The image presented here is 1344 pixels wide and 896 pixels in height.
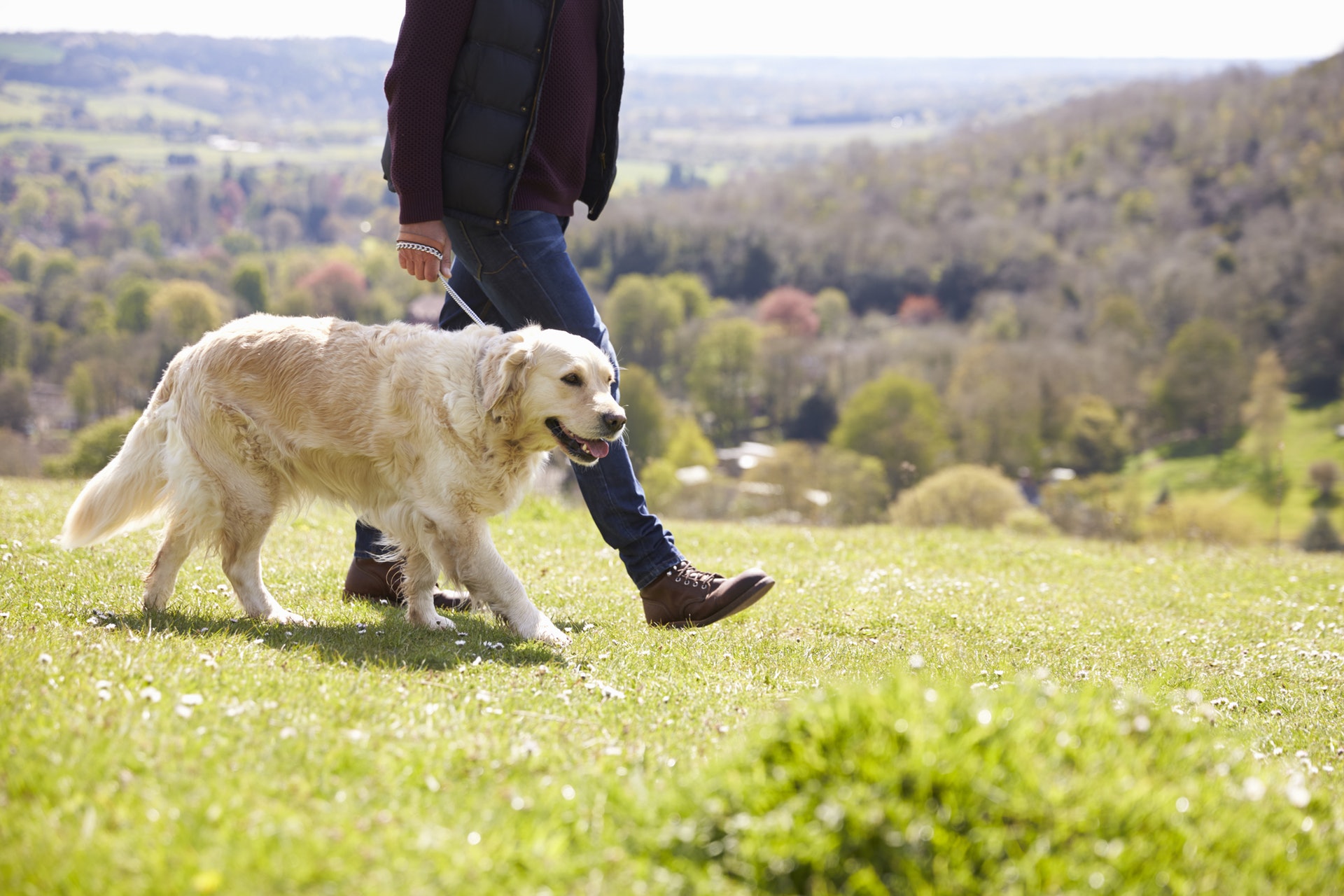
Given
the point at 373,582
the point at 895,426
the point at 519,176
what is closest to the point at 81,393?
the point at 895,426

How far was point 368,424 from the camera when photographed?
523cm

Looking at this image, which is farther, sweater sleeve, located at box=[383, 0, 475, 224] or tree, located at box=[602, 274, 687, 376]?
tree, located at box=[602, 274, 687, 376]

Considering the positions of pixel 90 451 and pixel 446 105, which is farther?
pixel 90 451

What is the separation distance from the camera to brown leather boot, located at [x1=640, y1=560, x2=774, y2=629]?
224 inches

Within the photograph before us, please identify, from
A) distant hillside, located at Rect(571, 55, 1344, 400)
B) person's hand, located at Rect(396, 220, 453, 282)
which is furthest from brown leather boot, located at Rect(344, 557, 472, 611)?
distant hillside, located at Rect(571, 55, 1344, 400)

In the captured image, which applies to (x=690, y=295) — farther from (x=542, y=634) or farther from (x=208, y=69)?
(x=208, y=69)

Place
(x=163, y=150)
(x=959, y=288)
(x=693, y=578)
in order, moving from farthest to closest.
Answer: (x=163, y=150) → (x=959, y=288) → (x=693, y=578)

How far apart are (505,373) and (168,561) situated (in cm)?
204

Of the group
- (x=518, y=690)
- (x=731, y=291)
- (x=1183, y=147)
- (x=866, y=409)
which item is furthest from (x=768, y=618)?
(x=1183, y=147)

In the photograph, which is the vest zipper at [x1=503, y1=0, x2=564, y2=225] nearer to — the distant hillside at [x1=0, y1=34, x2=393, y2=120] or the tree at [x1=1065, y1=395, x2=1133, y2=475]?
the tree at [x1=1065, y1=395, x2=1133, y2=475]

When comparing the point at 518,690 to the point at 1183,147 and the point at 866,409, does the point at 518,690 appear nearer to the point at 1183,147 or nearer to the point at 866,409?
the point at 866,409

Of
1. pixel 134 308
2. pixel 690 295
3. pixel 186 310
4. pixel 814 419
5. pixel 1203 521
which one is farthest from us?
pixel 690 295

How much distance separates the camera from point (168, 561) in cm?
521

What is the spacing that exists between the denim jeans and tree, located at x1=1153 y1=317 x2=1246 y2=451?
70.3 m
